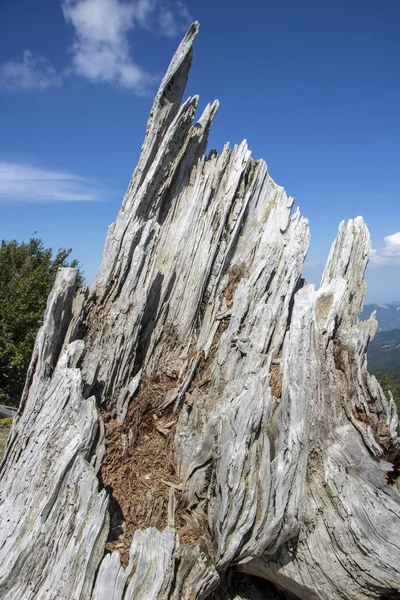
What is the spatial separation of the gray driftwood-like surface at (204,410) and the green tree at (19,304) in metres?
22.1

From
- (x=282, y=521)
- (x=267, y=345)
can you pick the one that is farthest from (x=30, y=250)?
(x=282, y=521)

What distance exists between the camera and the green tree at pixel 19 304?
30.1 metres

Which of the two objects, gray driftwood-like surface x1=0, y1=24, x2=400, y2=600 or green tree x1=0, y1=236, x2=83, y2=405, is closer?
gray driftwood-like surface x1=0, y1=24, x2=400, y2=600

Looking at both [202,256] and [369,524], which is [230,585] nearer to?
[369,524]

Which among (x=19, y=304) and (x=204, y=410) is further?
(x=19, y=304)

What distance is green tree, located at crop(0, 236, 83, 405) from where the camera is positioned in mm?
30109

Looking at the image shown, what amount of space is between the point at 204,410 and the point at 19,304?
2516 centimetres

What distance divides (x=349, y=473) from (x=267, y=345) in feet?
11.1

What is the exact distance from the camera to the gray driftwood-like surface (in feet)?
23.7

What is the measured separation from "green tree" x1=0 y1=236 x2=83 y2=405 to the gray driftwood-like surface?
72.5 ft

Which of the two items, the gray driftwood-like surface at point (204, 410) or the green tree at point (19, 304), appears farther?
the green tree at point (19, 304)

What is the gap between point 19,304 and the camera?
3039 cm

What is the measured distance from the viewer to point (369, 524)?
7812 mm

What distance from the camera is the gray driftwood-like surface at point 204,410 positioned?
723 centimetres
